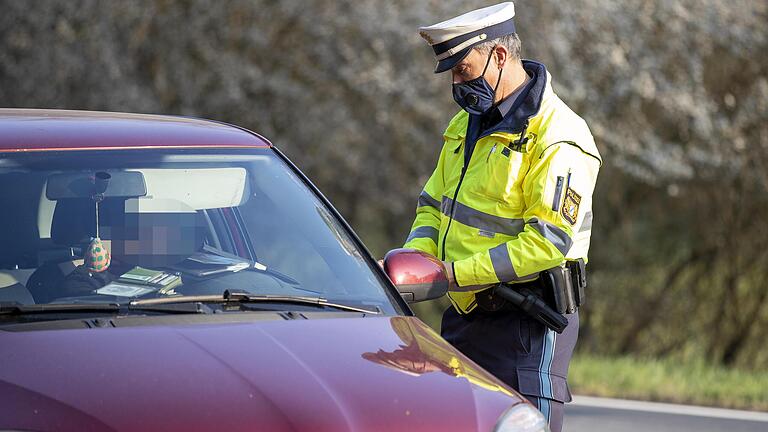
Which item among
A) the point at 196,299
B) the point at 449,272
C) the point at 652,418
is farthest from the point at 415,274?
the point at 652,418

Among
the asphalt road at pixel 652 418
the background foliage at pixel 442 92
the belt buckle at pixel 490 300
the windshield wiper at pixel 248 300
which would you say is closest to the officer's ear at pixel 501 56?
the belt buckle at pixel 490 300

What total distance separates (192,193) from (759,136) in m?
9.31

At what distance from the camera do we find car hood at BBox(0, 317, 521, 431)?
279cm

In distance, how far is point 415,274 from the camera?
12.5 ft

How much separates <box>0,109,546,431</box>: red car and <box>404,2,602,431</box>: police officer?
1.29 feet

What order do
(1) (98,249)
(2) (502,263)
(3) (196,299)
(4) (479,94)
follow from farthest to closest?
1. (4) (479,94)
2. (2) (502,263)
3. (1) (98,249)
4. (3) (196,299)

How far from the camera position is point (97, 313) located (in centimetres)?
329

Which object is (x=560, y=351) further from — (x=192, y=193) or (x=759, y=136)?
(x=759, y=136)

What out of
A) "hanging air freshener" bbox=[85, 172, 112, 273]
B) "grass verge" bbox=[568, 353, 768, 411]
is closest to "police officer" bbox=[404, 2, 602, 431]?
"hanging air freshener" bbox=[85, 172, 112, 273]

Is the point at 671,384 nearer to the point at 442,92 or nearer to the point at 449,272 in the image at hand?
the point at 449,272

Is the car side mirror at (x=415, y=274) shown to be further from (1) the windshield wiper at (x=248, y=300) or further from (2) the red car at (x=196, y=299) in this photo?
(1) the windshield wiper at (x=248, y=300)

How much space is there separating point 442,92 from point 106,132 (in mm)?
9002

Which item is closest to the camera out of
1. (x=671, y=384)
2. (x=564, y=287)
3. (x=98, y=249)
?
(x=98, y=249)

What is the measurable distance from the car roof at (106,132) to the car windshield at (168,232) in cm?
3
